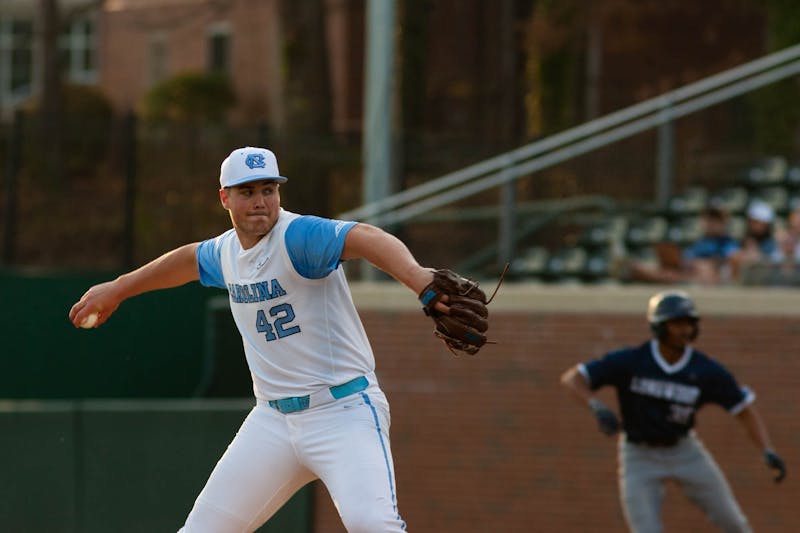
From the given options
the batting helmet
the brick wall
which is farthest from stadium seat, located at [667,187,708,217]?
the batting helmet

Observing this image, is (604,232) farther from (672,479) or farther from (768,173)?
(672,479)

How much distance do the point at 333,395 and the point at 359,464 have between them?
13.3 inches

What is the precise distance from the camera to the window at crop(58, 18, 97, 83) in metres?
37.8

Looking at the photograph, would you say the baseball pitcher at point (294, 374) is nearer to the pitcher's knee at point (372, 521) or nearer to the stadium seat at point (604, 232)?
the pitcher's knee at point (372, 521)

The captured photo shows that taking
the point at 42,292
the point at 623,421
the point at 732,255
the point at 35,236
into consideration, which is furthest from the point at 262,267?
the point at 35,236

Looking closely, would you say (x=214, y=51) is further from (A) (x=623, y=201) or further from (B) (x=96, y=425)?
(B) (x=96, y=425)

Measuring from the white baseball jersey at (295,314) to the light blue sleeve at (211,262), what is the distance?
190 millimetres

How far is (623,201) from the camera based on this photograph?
45.6 feet

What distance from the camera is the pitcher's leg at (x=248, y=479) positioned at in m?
6.39

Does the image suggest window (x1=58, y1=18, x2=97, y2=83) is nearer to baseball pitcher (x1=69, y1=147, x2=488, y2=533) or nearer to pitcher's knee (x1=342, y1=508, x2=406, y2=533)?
baseball pitcher (x1=69, y1=147, x2=488, y2=533)

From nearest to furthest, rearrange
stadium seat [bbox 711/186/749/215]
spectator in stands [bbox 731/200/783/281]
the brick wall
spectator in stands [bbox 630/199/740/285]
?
the brick wall, spectator in stands [bbox 731/200/783/281], spectator in stands [bbox 630/199/740/285], stadium seat [bbox 711/186/749/215]

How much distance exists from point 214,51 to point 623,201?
22.0 m

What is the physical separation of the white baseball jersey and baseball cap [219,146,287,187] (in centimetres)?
21

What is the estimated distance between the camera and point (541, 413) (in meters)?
11.4
